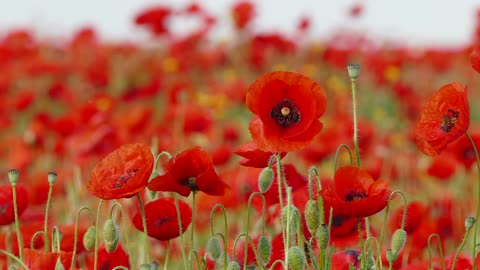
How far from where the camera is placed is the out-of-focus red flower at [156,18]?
6.63 meters

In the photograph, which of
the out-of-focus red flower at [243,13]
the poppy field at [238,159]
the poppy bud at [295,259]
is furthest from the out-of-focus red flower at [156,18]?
the poppy bud at [295,259]

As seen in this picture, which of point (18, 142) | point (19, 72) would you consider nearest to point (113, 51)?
point (19, 72)

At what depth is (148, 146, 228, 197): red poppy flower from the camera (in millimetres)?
1896

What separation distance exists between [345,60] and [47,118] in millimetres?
3082

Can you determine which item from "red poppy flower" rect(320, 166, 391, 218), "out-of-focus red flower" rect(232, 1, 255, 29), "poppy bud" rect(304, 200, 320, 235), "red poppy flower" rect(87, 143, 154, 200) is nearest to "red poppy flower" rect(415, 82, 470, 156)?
"red poppy flower" rect(320, 166, 391, 218)

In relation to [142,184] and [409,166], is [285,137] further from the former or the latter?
[409,166]

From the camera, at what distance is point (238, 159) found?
5613mm

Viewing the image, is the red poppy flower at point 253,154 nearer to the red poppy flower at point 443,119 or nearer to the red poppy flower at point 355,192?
the red poppy flower at point 355,192

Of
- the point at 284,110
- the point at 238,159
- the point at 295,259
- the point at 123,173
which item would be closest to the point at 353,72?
the point at 284,110

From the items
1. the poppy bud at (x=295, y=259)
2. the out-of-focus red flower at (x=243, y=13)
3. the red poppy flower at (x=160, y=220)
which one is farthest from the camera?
the out-of-focus red flower at (x=243, y=13)

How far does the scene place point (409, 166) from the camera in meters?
4.92

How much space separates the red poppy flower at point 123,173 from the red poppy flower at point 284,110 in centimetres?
23

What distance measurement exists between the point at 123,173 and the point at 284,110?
36cm

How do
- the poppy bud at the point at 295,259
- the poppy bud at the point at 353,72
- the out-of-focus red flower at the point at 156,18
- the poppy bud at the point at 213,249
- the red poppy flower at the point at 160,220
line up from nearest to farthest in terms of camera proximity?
1. the poppy bud at the point at 295,259
2. the poppy bud at the point at 353,72
3. the poppy bud at the point at 213,249
4. the red poppy flower at the point at 160,220
5. the out-of-focus red flower at the point at 156,18
